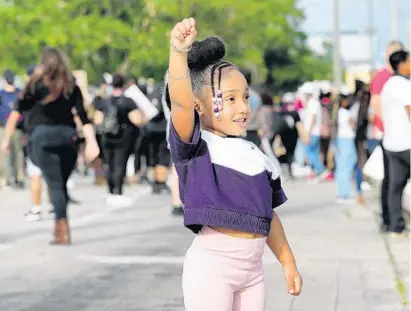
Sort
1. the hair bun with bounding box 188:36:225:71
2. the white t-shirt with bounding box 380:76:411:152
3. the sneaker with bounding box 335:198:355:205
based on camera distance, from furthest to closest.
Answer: the sneaker with bounding box 335:198:355:205
the white t-shirt with bounding box 380:76:411:152
the hair bun with bounding box 188:36:225:71

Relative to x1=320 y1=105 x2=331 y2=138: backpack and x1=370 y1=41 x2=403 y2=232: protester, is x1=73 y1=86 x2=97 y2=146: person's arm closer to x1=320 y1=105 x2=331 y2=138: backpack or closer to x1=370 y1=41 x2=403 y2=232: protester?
x1=370 y1=41 x2=403 y2=232: protester

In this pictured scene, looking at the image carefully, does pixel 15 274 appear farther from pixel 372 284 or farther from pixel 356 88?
pixel 356 88

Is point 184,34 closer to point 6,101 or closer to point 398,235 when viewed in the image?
point 398,235

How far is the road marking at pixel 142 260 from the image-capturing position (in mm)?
9836

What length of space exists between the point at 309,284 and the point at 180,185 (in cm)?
421

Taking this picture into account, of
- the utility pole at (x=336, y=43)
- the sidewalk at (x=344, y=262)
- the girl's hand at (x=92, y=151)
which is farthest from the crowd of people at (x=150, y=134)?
the utility pole at (x=336, y=43)

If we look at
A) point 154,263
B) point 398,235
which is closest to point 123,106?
point 398,235

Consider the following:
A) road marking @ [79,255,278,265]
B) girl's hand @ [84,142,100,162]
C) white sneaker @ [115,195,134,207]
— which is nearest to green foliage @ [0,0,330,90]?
Result: white sneaker @ [115,195,134,207]

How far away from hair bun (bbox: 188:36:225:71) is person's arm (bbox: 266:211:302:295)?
611 millimetres

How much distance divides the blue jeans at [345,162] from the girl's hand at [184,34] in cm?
1251

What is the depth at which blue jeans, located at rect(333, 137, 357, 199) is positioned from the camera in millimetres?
16469

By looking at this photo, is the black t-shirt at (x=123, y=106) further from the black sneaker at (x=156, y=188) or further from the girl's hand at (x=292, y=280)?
the girl's hand at (x=292, y=280)

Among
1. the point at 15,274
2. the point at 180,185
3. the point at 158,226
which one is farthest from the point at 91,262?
the point at 180,185

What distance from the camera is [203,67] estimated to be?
4.46m
